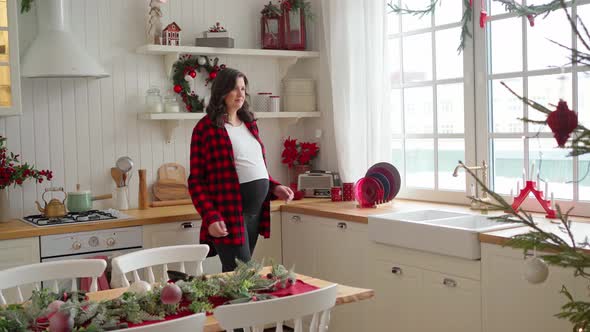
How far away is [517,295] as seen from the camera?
2760mm

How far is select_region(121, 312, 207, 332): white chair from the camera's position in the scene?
1.68 metres

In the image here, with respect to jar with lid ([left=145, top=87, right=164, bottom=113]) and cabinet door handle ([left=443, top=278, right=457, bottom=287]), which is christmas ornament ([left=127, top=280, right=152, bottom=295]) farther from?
jar with lid ([left=145, top=87, right=164, bottom=113])

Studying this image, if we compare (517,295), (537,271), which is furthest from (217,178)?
(537,271)

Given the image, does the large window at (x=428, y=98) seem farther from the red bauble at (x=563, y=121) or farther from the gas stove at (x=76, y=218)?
the red bauble at (x=563, y=121)

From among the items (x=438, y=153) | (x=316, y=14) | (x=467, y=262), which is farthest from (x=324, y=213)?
(x=316, y=14)

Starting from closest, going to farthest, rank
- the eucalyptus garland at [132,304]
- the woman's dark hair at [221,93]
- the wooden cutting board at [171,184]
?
the eucalyptus garland at [132,304] < the woman's dark hair at [221,93] < the wooden cutting board at [171,184]

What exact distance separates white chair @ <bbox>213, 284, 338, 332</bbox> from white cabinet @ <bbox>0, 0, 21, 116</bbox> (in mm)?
2289

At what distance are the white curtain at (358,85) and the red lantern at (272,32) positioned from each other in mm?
419

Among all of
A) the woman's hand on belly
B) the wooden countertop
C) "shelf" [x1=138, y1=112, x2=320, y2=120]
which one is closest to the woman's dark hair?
the woman's hand on belly

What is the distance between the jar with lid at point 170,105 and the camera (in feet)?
14.0

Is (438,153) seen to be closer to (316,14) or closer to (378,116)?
(378,116)

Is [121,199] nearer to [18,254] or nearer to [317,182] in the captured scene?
[18,254]

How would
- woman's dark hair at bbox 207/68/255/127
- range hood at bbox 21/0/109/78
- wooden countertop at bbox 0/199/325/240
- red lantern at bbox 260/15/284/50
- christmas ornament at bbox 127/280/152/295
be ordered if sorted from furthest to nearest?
1. red lantern at bbox 260/15/284/50
2. range hood at bbox 21/0/109/78
3. wooden countertop at bbox 0/199/325/240
4. woman's dark hair at bbox 207/68/255/127
5. christmas ornament at bbox 127/280/152/295

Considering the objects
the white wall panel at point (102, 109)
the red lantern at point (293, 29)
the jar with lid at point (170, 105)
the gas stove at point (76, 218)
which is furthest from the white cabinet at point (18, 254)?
the red lantern at point (293, 29)
